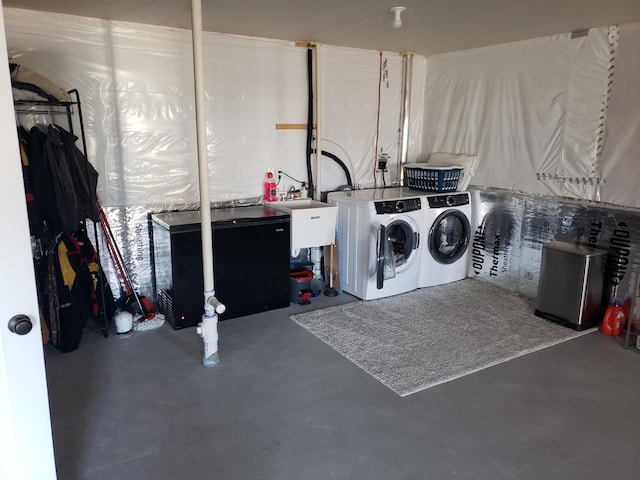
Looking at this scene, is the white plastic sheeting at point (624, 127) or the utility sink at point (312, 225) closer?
the white plastic sheeting at point (624, 127)

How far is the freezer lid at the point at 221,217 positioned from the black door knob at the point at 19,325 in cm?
221

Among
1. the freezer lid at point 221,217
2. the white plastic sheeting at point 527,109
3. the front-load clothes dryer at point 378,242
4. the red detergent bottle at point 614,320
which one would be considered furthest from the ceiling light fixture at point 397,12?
the red detergent bottle at point 614,320

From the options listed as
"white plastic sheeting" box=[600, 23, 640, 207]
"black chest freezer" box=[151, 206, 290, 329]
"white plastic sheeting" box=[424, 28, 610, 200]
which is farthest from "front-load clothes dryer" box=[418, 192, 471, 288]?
"black chest freezer" box=[151, 206, 290, 329]

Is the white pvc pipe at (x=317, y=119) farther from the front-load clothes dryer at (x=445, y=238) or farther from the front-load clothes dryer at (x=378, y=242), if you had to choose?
the front-load clothes dryer at (x=445, y=238)

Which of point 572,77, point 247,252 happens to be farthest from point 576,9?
point 247,252

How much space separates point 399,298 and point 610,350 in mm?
1663

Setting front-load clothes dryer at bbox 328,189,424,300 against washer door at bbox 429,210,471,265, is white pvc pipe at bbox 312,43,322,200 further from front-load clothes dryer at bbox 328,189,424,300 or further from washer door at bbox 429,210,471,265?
washer door at bbox 429,210,471,265

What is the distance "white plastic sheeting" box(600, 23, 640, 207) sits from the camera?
12.1 feet

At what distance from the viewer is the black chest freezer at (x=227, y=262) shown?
368 cm

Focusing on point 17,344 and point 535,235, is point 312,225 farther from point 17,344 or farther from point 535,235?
point 17,344

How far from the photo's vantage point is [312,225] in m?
4.31

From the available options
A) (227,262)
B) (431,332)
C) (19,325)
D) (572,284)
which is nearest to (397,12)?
(227,262)

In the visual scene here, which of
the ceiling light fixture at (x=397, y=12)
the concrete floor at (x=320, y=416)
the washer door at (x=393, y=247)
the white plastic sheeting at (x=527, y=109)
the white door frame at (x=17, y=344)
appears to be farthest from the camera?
the washer door at (x=393, y=247)

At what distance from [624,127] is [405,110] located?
7.06 feet
